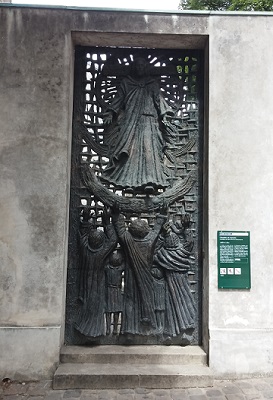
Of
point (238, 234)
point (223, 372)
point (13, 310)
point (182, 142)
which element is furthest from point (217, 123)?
point (13, 310)

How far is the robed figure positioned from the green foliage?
8048 millimetres

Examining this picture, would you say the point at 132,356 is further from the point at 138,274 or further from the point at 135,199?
the point at 135,199

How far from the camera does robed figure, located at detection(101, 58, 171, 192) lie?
18.8ft

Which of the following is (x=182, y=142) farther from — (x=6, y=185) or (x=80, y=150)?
(x=6, y=185)

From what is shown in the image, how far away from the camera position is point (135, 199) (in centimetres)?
570

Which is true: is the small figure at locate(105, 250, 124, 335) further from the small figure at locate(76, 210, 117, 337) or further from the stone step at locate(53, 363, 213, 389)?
the stone step at locate(53, 363, 213, 389)

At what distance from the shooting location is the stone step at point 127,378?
479 cm

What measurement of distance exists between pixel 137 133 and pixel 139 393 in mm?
3532

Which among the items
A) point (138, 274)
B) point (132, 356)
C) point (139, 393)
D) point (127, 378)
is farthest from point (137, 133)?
point (139, 393)

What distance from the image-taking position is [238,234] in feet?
17.3

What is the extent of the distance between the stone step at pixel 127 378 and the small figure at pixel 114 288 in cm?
72

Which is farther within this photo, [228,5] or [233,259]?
[228,5]

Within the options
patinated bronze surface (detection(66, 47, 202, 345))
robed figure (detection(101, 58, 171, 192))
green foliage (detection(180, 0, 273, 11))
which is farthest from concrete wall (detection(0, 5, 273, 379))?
green foliage (detection(180, 0, 273, 11))

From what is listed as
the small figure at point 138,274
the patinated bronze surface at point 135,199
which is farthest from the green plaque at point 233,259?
the small figure at point 138,274
